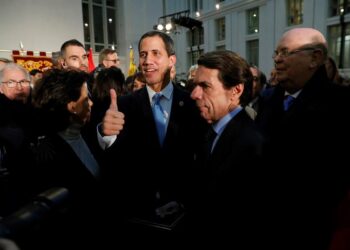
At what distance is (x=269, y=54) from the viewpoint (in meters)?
16.5

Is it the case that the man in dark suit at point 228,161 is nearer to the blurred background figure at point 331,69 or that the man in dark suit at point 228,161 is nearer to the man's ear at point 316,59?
the man's ear at point 316,59

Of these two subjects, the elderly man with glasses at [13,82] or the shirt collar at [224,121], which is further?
the elderly man with glasses at [13,82]

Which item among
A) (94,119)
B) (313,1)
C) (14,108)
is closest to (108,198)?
(94,119)

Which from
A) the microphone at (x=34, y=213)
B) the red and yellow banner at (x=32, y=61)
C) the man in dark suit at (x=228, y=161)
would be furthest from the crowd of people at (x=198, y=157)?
the red and yellow banner at (x=32, y=61)

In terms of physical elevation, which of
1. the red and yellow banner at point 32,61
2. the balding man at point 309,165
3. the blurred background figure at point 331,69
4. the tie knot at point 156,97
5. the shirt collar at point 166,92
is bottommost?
the balding man at point 309,165

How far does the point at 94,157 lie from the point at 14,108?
107 centimetres

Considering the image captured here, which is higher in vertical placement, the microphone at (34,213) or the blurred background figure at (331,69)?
the blurred background figure at (331,69)

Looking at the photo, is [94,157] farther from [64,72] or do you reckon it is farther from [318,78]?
[318,78]

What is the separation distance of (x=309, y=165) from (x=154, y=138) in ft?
2.95

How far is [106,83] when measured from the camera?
2.62 m

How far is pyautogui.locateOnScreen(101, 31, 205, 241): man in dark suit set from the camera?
1.61 m

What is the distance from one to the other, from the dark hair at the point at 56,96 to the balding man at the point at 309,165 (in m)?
1.01

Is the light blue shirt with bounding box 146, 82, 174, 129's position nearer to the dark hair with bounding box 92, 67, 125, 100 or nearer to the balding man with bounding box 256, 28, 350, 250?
the balding man with bounding box 256, 28, 350, 250

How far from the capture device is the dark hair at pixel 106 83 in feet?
8.46
